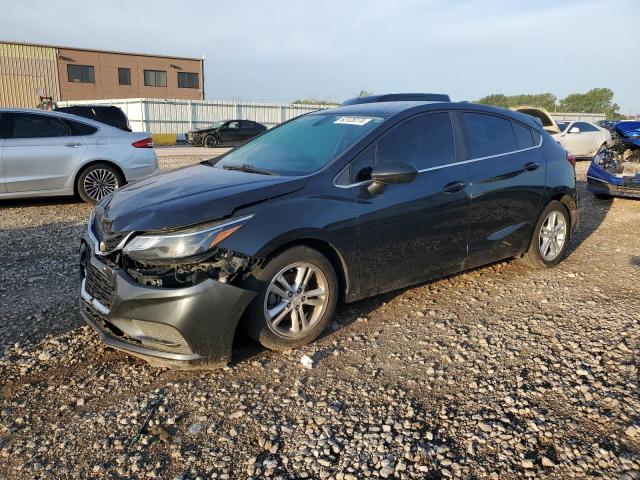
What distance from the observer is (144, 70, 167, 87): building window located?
46.0 m

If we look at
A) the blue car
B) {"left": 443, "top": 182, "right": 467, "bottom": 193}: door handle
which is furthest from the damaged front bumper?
the blue car

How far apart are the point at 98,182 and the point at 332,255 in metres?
5.90

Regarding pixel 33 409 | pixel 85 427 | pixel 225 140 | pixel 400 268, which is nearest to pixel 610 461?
pixel 400 268

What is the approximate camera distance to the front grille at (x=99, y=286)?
3.14 m

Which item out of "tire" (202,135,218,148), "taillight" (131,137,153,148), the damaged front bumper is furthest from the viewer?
"tire" (202,135,218,148)

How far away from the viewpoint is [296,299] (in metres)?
3.44

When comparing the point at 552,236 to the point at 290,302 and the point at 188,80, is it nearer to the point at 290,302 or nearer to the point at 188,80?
the point at 290,302

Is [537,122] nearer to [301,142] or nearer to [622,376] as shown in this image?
[301,142]

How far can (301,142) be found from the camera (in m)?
4.24

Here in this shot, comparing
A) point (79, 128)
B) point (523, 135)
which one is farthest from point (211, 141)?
point (523, 135)

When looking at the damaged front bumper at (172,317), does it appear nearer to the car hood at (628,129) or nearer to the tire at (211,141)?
the car hood at (628,129)

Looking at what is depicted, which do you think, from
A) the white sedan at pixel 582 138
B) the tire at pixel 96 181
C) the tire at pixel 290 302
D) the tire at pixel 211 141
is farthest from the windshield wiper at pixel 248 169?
the tire at pixel 211 141

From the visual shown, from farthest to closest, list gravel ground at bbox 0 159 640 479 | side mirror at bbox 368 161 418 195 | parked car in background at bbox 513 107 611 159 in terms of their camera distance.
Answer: parked car in background at bbox 513 107 611 159 < side mirror at bbox 368 161 418 195 < gravel ground at bbox 0 159 640 479

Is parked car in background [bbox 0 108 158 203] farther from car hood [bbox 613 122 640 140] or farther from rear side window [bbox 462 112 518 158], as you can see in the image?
car hood [bbox 613 122 640 140]
